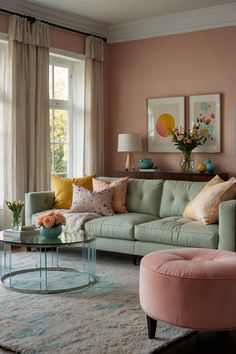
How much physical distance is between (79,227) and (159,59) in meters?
3.03

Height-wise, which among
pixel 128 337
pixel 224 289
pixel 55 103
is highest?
pixel 55 103

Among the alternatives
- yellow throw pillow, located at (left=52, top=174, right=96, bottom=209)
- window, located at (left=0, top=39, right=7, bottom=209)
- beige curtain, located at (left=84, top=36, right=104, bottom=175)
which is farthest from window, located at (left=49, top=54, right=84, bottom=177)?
yellow throw pillow, located at (left=52, top=174, right=96, bottom=209)

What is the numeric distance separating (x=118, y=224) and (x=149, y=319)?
2032 mm

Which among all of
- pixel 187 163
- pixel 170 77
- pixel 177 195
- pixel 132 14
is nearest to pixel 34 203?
pixel 177 195

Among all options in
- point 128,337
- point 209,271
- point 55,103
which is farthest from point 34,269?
point 55,103

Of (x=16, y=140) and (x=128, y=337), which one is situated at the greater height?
(x=16, y=140)

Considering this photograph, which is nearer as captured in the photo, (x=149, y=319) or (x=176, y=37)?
(x=149, y=319)

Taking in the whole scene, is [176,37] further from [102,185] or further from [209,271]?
[209,271]

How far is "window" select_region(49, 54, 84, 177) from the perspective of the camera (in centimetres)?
725

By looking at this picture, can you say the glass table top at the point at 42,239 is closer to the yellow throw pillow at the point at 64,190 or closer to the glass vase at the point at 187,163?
the yellow throw pillow at the point at 64,190

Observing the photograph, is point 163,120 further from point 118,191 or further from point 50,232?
point 50,232

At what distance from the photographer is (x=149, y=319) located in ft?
10.8

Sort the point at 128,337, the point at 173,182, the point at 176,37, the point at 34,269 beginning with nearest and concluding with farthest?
the point at 128,337 < the point at 34,269 < the point at 173,182 < the point at 176,37

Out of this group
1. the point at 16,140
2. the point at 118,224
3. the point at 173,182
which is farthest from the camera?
the point at 16,140
